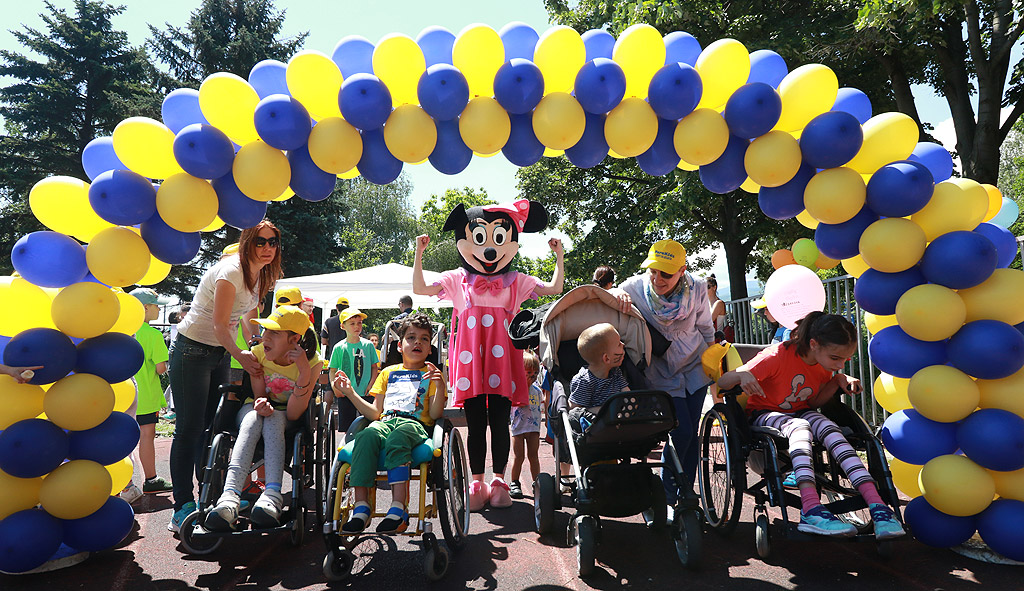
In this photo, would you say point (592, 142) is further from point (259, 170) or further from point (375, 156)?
point (259, 170)

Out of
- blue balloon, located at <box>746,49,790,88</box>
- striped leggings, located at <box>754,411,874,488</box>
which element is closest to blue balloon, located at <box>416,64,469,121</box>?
blue balloon, located at <box>746,49,790,88</box>

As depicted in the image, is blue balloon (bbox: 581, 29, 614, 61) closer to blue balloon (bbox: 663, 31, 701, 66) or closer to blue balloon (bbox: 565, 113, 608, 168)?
blue balloon (bbox: 663, 31, 701, 66)

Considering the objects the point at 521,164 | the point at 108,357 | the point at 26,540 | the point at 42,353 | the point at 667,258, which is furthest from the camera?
the point at 521,164

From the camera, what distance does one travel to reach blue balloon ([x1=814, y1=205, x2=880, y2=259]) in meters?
3.76

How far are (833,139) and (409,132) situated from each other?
2.54m

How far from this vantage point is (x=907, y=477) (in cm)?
374

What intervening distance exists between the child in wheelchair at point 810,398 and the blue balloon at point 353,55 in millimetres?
2971

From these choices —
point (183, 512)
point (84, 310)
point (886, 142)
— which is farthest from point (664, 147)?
point (183, 512)

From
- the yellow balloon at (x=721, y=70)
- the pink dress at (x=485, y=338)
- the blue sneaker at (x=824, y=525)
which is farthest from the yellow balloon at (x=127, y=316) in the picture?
the blue sneaker at (x=824, y=525)

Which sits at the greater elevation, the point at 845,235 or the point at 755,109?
the point at 755,109

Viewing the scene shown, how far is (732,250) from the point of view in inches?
649

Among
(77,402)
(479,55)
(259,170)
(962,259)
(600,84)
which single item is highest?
(479,55)

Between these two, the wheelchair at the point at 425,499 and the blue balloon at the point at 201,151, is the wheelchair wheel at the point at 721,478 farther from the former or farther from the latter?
the blue balloon at the point at 201,151

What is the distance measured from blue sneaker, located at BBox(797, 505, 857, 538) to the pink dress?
214 cm
